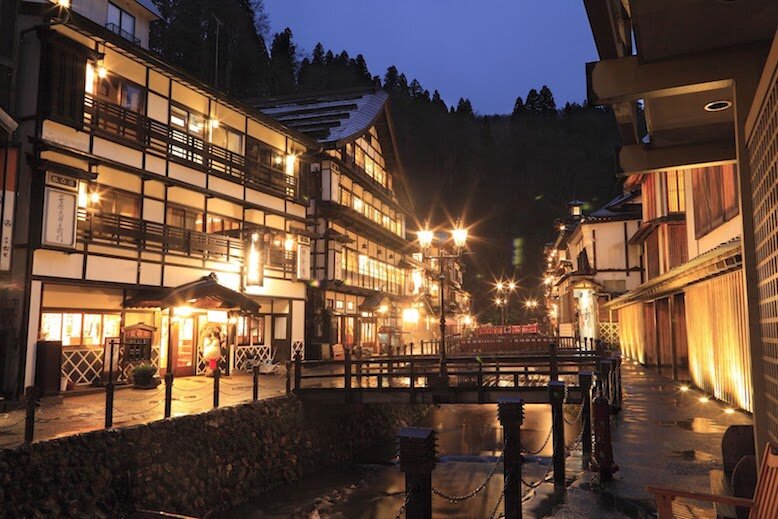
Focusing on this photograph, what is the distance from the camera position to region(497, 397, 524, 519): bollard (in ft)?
29.7

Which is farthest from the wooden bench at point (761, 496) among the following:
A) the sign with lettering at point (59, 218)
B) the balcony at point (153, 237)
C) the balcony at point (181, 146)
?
the balcony at point (181, 146)

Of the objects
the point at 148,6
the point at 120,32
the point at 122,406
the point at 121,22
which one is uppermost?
the point at 148,6

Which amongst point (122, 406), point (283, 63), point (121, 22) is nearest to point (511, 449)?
point (122, 406)

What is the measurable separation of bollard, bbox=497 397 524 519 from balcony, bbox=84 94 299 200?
15615 millimetres

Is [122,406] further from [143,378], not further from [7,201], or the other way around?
[7,201]

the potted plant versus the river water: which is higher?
the potted plant

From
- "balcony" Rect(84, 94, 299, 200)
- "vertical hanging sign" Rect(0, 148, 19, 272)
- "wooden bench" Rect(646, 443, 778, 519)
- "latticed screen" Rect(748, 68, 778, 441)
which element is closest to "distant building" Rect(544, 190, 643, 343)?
"balcony" Rect(84, 94, 299, 200)

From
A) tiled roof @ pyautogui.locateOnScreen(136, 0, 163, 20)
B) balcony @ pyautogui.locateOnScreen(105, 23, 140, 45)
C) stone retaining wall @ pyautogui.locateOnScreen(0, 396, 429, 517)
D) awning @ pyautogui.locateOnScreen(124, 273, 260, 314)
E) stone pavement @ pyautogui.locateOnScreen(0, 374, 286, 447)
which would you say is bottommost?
stone retaining wall @ pyautogui.locateOnScreen(0, 396, 429, 517)

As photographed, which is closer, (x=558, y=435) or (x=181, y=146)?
(x=558, y=435)

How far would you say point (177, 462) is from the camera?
1190cm

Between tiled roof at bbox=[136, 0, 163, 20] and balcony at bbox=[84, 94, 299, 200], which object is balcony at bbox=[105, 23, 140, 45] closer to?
tiled roof at bbox=[136, 0, 163, 20]

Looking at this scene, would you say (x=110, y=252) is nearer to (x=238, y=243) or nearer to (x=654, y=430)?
(x=238, y=243)

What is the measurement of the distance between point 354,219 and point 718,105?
27.2 metres

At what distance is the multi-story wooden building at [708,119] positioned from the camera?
6.15m
